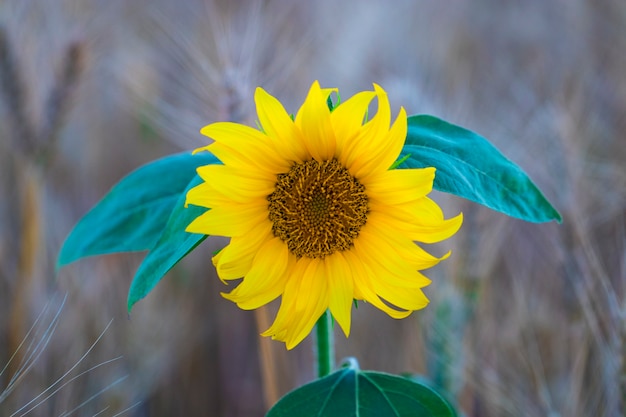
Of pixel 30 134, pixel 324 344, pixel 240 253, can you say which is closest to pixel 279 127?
pixel 240 253

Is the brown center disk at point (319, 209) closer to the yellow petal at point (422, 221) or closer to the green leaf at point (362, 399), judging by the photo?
the yellow petal at point (422, 221)

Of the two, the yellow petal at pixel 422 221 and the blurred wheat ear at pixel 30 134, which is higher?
the blurred wheat ear at pixel 30 134

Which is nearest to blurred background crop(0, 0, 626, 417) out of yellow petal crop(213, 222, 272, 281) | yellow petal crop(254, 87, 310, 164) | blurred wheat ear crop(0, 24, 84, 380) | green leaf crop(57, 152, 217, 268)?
blurred wheat ear crop(0, 24, 84, 380)

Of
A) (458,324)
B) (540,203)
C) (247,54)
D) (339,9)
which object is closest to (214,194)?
(540,203)

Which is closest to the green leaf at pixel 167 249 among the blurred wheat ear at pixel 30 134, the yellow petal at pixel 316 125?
the yellow petal at pixel 316 125

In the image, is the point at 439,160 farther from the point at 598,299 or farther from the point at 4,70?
the point at 4,70

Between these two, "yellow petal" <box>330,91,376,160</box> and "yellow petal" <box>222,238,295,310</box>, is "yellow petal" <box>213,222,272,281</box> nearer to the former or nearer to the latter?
"yellow petal" <box>222,238,295,310</box>
